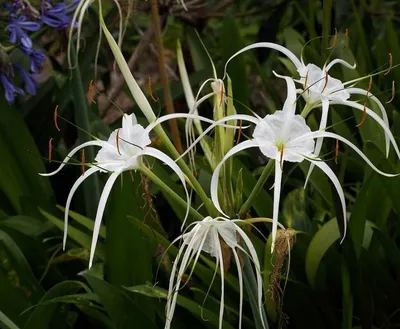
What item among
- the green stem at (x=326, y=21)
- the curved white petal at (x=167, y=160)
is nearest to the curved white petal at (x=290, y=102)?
the curved white petal at (x=167, y=160)

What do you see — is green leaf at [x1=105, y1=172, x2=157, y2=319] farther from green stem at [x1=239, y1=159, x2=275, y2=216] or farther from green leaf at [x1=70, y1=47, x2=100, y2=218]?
green stem at [x1=239, y1=159, x2=275, y2=216]

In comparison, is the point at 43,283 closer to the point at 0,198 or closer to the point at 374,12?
the point at 0,198

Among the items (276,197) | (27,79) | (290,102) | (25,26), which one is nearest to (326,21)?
(290,102)

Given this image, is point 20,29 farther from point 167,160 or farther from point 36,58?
point 167,160

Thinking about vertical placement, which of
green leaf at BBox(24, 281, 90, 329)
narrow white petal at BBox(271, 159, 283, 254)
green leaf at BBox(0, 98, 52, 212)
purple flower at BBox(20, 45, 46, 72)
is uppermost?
narrow white petal at BBox(271, 159, 283, 254)

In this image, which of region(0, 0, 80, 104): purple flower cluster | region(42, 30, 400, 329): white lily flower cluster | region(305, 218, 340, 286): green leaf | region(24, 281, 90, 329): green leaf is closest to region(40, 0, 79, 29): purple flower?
region(0, 0, 80, 104): purple flower cluster
